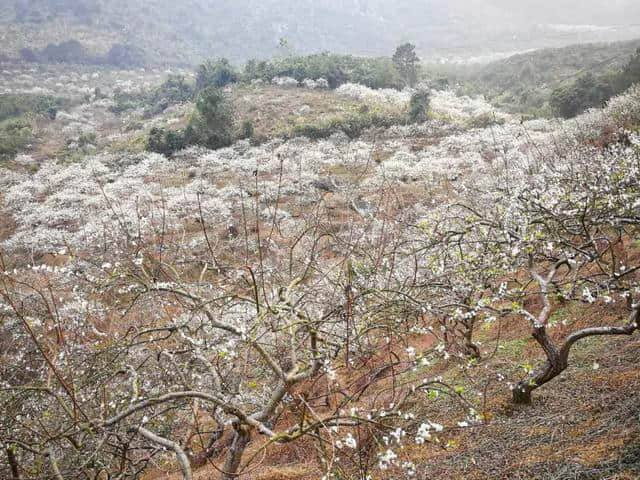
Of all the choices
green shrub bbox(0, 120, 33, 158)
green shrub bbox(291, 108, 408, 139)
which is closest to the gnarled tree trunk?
green shrub bbox(291, 108, 408, 139)

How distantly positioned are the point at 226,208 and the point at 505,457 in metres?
20.1

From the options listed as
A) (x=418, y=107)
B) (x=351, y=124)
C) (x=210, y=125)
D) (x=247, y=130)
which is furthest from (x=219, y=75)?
(x=418, y=107)

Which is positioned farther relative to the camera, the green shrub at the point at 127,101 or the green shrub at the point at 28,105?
the green shrub at the point at 127,101

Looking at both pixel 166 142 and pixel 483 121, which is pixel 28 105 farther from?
pixel 483 121

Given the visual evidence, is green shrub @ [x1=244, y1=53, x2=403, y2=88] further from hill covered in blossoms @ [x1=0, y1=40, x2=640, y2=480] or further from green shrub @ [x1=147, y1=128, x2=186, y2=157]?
green shrub @ [x1=147, y1=128, x2=186, y2=157]

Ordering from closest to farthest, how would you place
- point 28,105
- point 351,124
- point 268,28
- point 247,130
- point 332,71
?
point 247,130 < point 351,124 < point 332,71 < point 28,105 < point 268,28

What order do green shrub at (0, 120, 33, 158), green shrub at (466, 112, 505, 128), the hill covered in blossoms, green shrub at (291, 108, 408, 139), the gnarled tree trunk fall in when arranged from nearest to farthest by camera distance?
1. the hill covered in blossoms
2. the gnarled tree trunk
3. green shrub at (466, 112, 505, 128)
4. green shrub at (291, 108, 408, 139)
5. green shrub at (0, 120, 33, 158)

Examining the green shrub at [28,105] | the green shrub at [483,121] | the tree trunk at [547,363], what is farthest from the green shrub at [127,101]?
the tree trunk at [547,363]

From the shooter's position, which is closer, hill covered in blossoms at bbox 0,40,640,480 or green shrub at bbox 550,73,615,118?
hill covered in blossoms at bbox 0,40,640,480

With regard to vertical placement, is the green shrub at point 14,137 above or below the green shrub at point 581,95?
below

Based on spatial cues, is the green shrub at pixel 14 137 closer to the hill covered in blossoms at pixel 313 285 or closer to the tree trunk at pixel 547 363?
the hill covered in blossoms at pixel 313 285

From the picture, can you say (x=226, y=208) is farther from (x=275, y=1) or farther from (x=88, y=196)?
(x=275, y=1)

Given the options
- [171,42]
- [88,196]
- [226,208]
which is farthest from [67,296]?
[171,42]

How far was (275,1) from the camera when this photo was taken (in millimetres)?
150500
